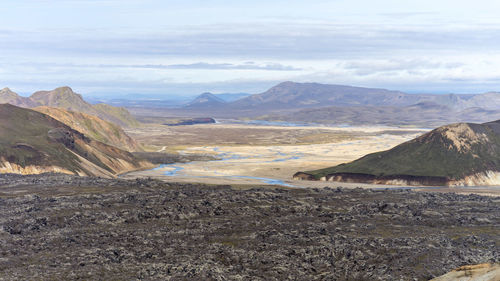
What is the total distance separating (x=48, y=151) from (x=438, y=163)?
10108cm

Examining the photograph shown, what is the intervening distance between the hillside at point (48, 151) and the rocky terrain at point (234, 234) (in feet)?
83.5

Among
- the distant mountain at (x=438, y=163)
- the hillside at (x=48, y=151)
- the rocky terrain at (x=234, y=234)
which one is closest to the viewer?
the rocky terrain at (x=234, y=234)

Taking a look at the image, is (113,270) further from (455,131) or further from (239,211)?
(455,131)

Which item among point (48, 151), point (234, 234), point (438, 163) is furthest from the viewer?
point (438, 163)

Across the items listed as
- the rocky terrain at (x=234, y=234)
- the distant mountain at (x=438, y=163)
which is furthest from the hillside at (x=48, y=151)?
the distant mountain at (x=438, y=163)

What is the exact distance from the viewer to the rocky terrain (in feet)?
154

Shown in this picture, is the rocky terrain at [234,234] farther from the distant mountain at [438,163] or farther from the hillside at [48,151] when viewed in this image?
the distant mountain at [438,163]

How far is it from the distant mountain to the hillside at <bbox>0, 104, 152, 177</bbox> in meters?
55.8

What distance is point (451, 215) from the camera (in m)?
74.9

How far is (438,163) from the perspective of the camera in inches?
5153

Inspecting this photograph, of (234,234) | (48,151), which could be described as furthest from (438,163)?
(48,151)

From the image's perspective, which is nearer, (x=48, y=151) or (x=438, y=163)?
(x=48, y=151)

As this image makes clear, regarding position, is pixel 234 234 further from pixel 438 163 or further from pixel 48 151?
pixel 438 163

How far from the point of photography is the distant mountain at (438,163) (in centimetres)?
12619
